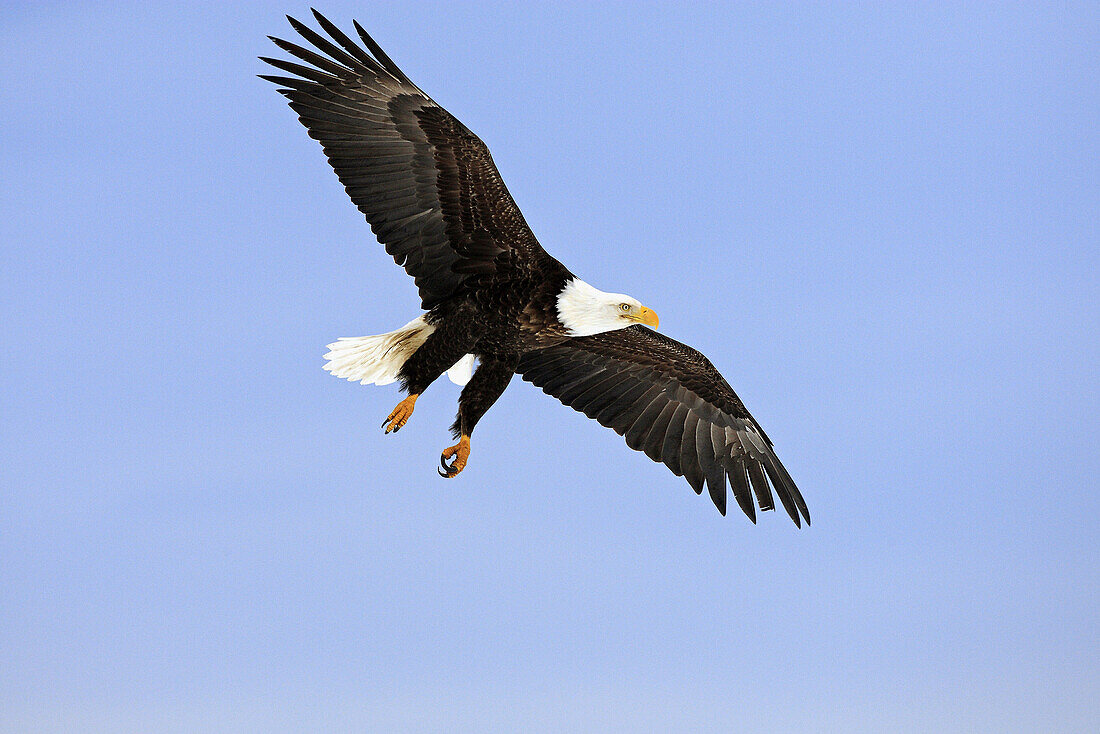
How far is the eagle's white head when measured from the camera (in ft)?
22.6

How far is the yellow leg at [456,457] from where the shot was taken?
22.8 ft

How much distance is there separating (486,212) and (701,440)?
106 inches

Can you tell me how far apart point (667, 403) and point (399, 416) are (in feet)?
8.22

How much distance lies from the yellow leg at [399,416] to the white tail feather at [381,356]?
41cm

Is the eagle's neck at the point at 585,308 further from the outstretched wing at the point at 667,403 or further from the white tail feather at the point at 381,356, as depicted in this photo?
the outstretched wing at the point at 667,403

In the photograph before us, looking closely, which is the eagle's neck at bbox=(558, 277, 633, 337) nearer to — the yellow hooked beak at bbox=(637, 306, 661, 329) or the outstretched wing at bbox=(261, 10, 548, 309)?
the yellow hooked beak at bbox=(637, 306, 661, 329)

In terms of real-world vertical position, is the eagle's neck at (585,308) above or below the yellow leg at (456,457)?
above

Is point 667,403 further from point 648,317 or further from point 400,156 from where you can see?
point 400,156

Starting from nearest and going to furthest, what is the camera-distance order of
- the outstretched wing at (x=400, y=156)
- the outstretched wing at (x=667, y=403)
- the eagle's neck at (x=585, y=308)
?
the outstretched wing at (x=400, y=156) < the eagle's neck at (x=585, y=308) < the outstretched wing at (x=667, y=403)

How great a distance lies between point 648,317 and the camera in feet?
22.9

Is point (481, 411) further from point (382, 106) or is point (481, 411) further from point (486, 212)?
point (382, 106)

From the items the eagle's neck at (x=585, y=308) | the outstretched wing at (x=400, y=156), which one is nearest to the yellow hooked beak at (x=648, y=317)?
the eagle's neck at (x=585, y=308)

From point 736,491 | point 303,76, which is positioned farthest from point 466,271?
point 736,491

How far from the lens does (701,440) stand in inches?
329
